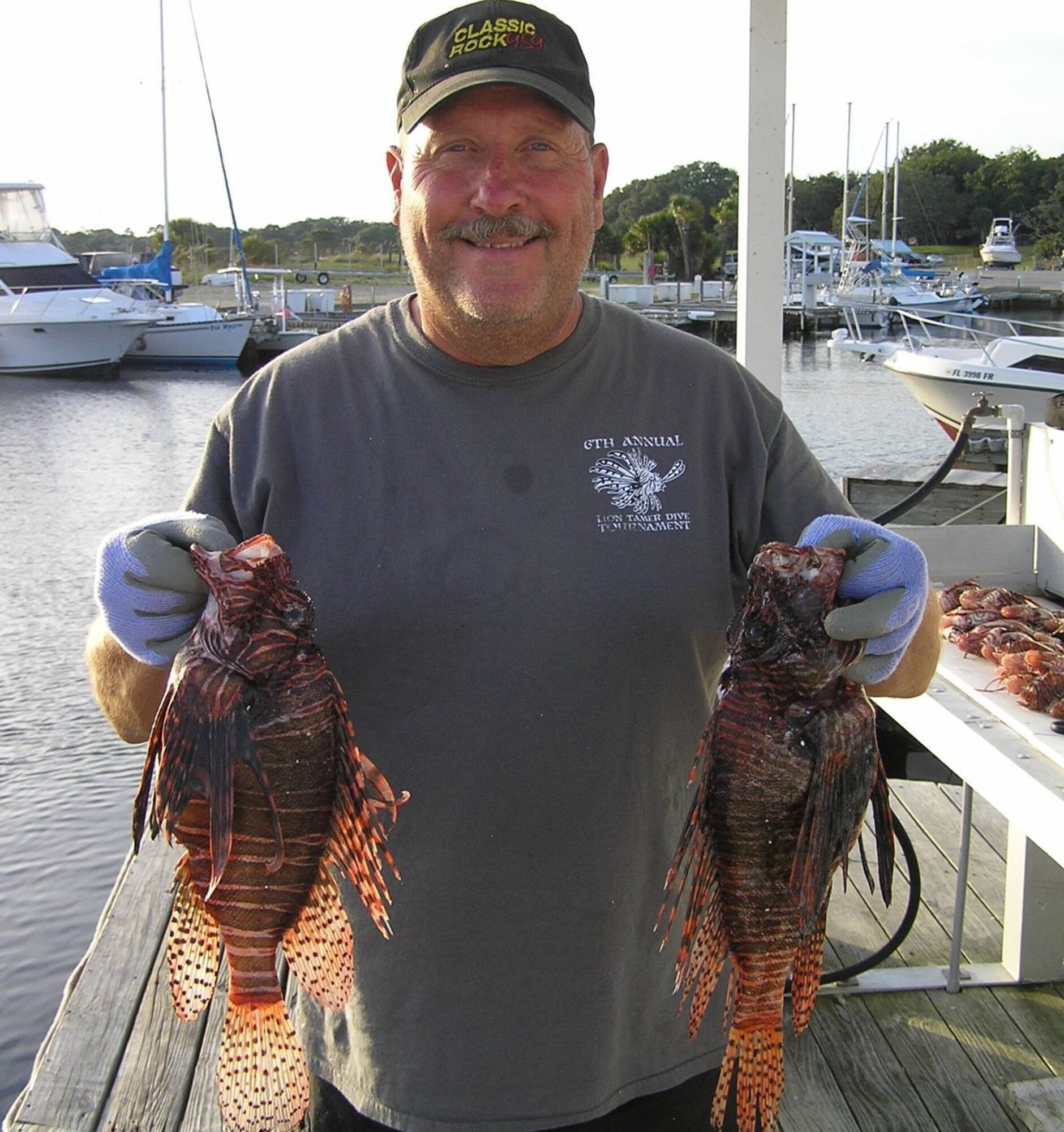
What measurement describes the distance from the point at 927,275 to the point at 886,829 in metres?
70.9

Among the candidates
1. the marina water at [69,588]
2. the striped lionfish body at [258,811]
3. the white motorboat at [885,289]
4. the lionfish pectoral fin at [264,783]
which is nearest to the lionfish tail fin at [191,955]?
the striped lionfish body at [258,811]

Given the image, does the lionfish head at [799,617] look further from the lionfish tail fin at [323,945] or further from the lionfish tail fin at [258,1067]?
the lionfish tail fin at [258,1067]

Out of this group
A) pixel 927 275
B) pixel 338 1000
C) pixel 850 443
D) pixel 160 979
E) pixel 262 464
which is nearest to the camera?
pixel 338 1000

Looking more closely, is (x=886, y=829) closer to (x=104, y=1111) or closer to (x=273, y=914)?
(x=273, y=914)

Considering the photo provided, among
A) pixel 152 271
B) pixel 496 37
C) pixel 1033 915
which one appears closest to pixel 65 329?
pixel 152 271

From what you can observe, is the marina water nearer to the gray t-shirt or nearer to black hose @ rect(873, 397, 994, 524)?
the gray t-shirt

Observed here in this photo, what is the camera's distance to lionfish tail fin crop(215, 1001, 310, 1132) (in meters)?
2.24

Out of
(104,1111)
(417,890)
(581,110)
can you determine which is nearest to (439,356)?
(581,110)

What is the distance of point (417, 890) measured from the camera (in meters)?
2.49

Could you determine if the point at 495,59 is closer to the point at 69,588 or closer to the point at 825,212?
the point at 69,588

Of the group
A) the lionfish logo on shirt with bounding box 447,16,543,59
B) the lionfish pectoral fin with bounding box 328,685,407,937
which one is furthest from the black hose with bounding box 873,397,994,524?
the lionfish pectoral fin with bounding box 328,685,407,937

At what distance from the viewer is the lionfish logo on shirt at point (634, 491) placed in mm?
2518

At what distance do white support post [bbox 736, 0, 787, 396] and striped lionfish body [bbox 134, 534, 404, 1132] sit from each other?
3.07 metres

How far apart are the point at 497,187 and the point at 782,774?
4.39 feet
